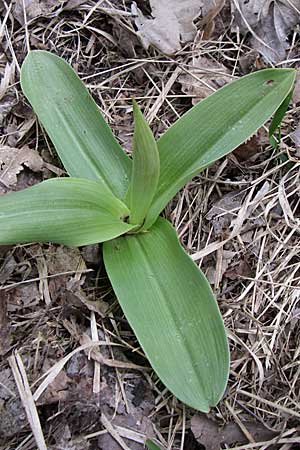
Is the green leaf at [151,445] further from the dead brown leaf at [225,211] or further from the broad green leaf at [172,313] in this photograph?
the dead brown leaf at [225,211]

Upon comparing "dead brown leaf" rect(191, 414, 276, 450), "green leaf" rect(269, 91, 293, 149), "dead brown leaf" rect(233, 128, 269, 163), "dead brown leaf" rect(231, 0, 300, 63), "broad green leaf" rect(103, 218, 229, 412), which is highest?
"dead brown leaf" rect(231, 0, 300, 63)

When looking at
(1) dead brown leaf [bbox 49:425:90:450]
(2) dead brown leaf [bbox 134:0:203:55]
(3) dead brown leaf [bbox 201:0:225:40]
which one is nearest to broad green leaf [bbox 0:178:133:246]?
(1) dead brown leaf [bbox 49:425:90:450]

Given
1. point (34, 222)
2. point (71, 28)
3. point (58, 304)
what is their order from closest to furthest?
point (34, 222)
point (58, 304)
point (71, 28)

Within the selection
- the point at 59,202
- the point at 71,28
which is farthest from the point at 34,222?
the point at 71,28

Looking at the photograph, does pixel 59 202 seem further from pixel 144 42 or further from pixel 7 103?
pixel 144 42

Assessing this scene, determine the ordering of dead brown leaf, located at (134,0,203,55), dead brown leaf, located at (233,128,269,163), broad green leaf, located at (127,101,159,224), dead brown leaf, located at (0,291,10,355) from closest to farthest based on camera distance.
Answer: broad green leaf, located at (127,101,159,224)
dead brown leaf, located at (0,291,10,355)
dead brown leaf, located at (233,128,269,163)
dead brown leaf, located at (134,0,203,55)

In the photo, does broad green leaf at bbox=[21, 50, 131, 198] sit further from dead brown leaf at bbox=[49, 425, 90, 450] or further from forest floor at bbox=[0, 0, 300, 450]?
dead brown leaf at bbox=[49, 425, 90, 450]

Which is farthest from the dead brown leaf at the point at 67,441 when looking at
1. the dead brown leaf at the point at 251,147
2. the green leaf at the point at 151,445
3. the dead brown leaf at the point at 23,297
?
the dead brown leaf at the point at 251,147
